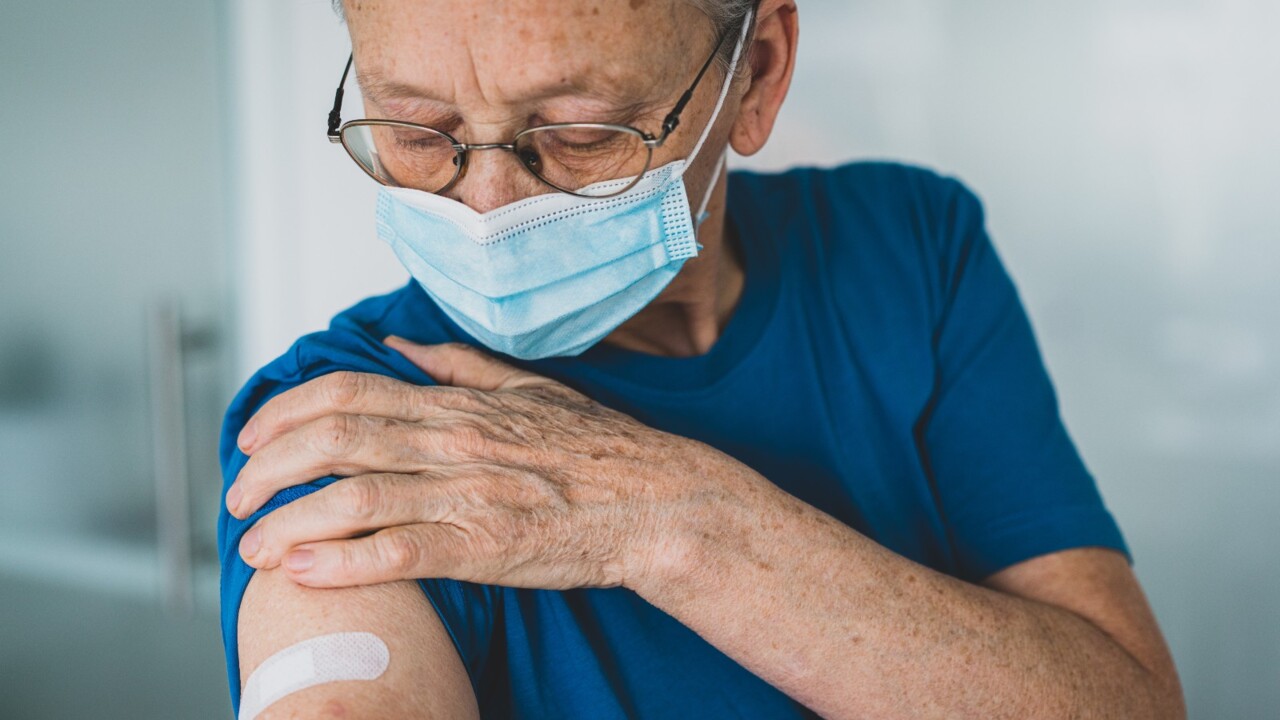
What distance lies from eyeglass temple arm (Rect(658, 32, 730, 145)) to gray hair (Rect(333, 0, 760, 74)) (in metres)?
0.01

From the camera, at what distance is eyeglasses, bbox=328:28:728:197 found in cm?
103

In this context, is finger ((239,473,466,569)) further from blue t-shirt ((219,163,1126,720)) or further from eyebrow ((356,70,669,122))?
eyebrow ((356,70,669,122))

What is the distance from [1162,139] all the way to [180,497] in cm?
240

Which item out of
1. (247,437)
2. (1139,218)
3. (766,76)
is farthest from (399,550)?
(1139,218)

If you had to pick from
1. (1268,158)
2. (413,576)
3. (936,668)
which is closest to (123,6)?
(413,576)

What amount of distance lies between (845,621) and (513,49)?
639 mm

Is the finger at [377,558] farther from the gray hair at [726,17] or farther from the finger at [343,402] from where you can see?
the gray hair at [726,17]

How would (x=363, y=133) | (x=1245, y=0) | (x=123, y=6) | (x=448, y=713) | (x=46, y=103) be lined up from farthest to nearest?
(x=1245, y=0) < (x=123, y=6) < (x=46, y=103) < (x=363, y=133) < (x=448, y=713)

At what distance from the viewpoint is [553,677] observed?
101 cm

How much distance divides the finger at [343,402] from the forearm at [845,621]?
0.88ft

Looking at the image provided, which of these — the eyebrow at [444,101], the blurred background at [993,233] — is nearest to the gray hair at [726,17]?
the eyebrow at [444,101]

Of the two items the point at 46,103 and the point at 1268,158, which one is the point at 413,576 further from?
the point at 1268,158

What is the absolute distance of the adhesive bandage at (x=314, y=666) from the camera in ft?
2.68

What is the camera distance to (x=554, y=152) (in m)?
1.05
